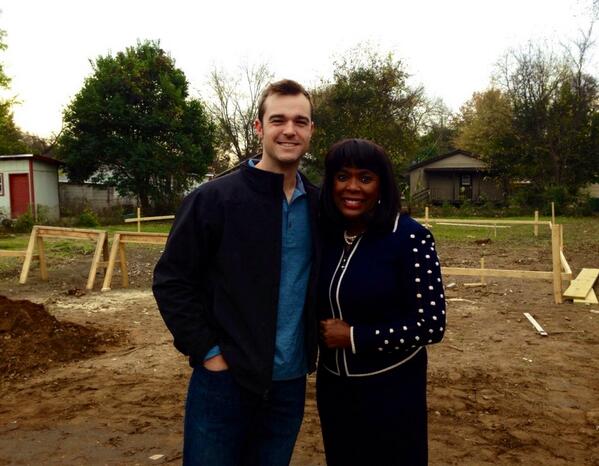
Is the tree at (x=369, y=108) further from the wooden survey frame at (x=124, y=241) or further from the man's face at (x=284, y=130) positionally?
the man's face at (x=284, y=130)

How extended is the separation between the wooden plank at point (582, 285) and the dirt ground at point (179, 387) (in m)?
0.36

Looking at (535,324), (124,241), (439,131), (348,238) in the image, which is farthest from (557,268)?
(439,131)

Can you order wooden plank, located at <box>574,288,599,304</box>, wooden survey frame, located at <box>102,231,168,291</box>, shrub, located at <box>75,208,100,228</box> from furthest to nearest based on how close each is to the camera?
1. shrub, located at <box>75,208,100,228</box>
2. wooden survey frame, located at <box>102,231,168,291</box>
3. wooden plank, located at <box>574,288,599,304</box>

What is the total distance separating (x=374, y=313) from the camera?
7.20 ft

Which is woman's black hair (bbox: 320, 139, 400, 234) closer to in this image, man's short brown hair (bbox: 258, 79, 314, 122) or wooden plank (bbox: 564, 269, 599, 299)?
man's short brown hair (bbox: 258, 79, 314, 122)

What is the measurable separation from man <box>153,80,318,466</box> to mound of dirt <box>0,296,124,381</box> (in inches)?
171

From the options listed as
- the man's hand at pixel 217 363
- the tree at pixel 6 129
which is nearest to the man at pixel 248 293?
the man's hand at pixel 217 363

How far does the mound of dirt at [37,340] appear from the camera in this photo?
5930 millimetres

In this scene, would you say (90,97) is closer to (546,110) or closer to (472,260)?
(472,260)

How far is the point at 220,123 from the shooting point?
131 ft

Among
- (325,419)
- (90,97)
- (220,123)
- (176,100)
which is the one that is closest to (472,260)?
(325,419)

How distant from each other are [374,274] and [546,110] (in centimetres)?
3578

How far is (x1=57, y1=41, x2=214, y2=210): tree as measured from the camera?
27.8 m

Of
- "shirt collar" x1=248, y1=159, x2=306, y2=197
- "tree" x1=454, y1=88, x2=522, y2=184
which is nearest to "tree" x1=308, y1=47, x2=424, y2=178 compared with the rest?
"tree" x1=454, y1=88, x2=522, y2=184
